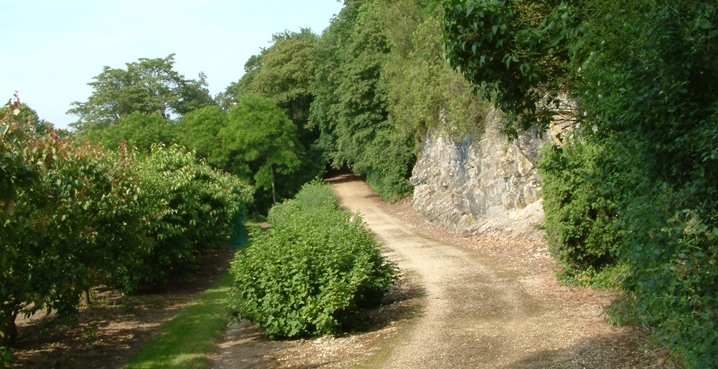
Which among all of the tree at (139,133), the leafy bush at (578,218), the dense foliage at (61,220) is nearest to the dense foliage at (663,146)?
the dense foliage at (61,220)

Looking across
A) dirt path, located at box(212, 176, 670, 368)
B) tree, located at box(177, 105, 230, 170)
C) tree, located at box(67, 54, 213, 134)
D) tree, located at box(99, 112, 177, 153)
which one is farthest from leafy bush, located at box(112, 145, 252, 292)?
tree, located at box(67, 54, 213, 134)

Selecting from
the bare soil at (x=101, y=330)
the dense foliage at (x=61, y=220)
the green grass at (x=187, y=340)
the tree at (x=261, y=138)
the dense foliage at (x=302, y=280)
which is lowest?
the green grass at (x=187, y=340)

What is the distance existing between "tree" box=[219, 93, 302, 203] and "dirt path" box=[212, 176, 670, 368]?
27097mm

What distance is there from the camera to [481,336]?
333 inches

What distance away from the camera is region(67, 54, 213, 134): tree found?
51188mm

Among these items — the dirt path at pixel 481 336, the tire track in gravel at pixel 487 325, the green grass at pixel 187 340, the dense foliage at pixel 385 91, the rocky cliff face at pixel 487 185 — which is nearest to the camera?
the dirt path at pixel 481 336

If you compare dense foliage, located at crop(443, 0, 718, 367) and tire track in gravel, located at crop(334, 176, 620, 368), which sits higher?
dense foliage, located at crop(443, 0, 718, 367)

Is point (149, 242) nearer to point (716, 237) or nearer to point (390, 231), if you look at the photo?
point (716, 237)

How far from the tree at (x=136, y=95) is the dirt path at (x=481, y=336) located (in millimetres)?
41727

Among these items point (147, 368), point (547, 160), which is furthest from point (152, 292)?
point (547, 160)

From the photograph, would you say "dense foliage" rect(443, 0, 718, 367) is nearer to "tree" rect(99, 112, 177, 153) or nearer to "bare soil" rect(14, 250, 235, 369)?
"bare soil" rect(14, 250, 235, 369)

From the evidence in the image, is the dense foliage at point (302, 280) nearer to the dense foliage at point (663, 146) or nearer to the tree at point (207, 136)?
the dense foliage at point (663, 146)

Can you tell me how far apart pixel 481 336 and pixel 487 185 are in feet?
38.2

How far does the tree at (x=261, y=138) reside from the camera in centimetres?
3947
